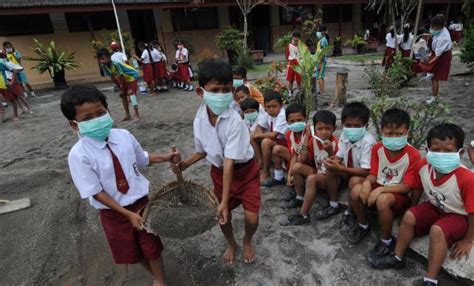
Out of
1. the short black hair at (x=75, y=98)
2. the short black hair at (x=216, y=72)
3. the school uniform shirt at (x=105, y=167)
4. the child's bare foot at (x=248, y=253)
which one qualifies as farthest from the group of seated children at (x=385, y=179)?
the short black hair at (x=75, y=98)

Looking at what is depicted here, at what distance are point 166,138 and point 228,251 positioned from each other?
359 cm

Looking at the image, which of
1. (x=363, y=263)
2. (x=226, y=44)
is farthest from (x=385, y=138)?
(x=226, y=44)

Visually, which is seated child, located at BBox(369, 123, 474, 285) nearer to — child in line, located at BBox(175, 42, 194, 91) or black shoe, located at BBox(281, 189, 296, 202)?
black shoe, located at BBox(281, 189, 296, 202)

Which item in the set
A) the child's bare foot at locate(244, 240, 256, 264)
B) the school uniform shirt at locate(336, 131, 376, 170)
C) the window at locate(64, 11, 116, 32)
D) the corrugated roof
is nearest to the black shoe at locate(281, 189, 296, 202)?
the school uniform shirt at locate(336, 131, 376, 170)

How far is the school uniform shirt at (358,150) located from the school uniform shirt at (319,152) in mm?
123

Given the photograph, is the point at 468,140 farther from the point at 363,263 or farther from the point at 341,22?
the point at 341,22

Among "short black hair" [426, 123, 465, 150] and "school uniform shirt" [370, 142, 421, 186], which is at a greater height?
"short black hair" [426, 123, 465, 150]

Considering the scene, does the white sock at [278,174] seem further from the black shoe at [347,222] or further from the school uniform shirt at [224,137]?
the school uniform shirt at [224,137]

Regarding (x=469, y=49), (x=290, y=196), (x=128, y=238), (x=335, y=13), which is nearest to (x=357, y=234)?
(x=290, y=196)

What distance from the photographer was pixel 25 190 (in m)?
4.31

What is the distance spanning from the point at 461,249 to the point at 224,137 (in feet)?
5.76

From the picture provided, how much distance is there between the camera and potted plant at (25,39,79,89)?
11656mm

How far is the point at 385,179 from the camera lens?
253cm

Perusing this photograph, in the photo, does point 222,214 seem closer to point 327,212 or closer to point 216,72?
point 216,72
